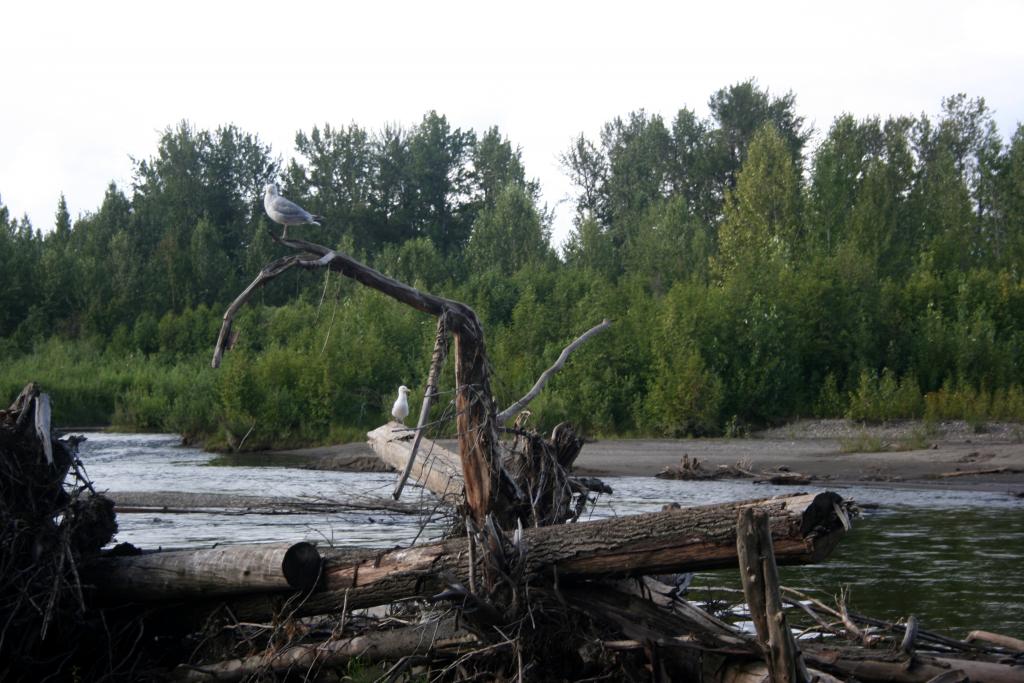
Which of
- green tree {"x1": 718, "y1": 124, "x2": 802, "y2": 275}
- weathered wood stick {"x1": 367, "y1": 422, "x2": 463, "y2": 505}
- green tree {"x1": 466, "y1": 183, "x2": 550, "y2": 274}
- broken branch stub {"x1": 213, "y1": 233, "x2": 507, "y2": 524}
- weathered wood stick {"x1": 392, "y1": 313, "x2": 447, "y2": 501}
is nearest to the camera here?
weathered wood stick {"x1": 392, "y1": 313, "x2": 447, "y2": 501}

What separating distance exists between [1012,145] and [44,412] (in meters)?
55.7

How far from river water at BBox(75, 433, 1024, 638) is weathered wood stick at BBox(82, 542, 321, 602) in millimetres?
1170

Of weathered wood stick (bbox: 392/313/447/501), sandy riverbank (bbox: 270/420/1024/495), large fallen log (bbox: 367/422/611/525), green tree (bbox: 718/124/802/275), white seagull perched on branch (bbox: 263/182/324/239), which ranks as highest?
green tree (bbox: 718/124/802/275)

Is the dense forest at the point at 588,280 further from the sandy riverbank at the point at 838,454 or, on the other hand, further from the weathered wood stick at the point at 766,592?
the weathered wood stick at the point at 766,592

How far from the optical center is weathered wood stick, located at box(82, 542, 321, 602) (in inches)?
275

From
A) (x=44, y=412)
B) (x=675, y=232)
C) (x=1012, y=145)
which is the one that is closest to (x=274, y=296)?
(x=675, y=232)

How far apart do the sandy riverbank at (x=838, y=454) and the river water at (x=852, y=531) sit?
1513 millimetres

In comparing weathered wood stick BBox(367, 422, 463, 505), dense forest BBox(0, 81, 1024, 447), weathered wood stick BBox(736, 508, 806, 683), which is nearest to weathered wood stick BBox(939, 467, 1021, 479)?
dense forest BBox(0, 81, 1024, 447)

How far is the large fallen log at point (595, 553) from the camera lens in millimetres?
5789

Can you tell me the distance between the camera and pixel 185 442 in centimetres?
3859

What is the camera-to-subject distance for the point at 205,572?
7.23 meters

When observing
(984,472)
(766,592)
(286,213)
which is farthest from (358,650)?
(984,472)

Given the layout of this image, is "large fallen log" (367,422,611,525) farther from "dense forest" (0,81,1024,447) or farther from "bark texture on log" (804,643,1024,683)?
"dense forest" (0,81,1024,447)

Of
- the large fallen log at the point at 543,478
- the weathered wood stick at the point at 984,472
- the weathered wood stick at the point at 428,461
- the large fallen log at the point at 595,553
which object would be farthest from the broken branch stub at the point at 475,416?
the weathered wood stick at the point at 984,472
